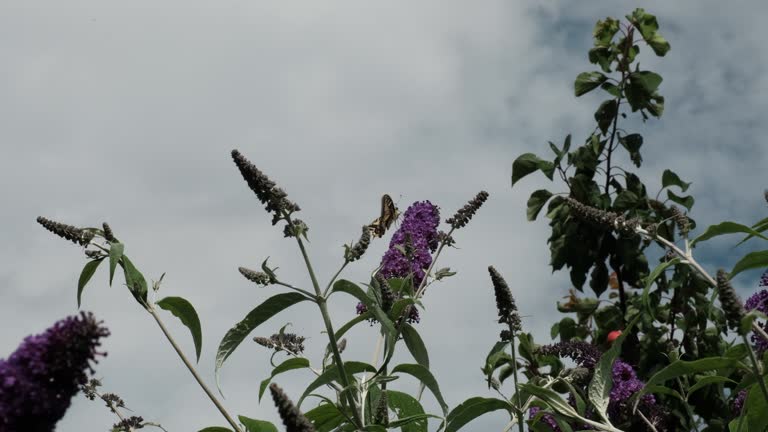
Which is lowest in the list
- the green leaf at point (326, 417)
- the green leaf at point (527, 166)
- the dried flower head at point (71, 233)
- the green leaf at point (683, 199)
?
the green leaf at point (326, 417)

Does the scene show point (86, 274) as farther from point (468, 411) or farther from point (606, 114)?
point (606, 114)

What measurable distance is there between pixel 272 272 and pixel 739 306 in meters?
1.55

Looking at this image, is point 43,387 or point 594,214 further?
point 594,214

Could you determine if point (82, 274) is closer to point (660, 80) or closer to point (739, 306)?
point (739, 306)

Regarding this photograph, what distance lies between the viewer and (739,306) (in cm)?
226

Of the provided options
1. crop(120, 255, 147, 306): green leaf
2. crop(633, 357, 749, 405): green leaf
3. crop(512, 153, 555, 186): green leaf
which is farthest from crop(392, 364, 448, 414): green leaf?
crop(512, 153, 555, 186): green leaf

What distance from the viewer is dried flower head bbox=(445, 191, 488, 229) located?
437 centimetres

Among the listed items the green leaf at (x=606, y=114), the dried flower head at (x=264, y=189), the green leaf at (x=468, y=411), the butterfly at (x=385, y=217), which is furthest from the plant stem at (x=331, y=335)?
the green leaf at (x=606, y=114)

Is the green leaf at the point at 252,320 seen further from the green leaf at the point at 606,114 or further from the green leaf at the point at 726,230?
the green leaf at the point at 606,114

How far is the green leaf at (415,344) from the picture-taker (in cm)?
328

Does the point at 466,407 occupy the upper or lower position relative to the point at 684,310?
lower

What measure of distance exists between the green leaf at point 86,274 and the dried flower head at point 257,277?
0.70m


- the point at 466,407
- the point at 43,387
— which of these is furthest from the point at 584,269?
the point at 43,387

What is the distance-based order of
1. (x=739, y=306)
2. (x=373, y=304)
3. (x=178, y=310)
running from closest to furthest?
(x=739, y=306) < (x=373, y=304) < (x=178, y=310)
